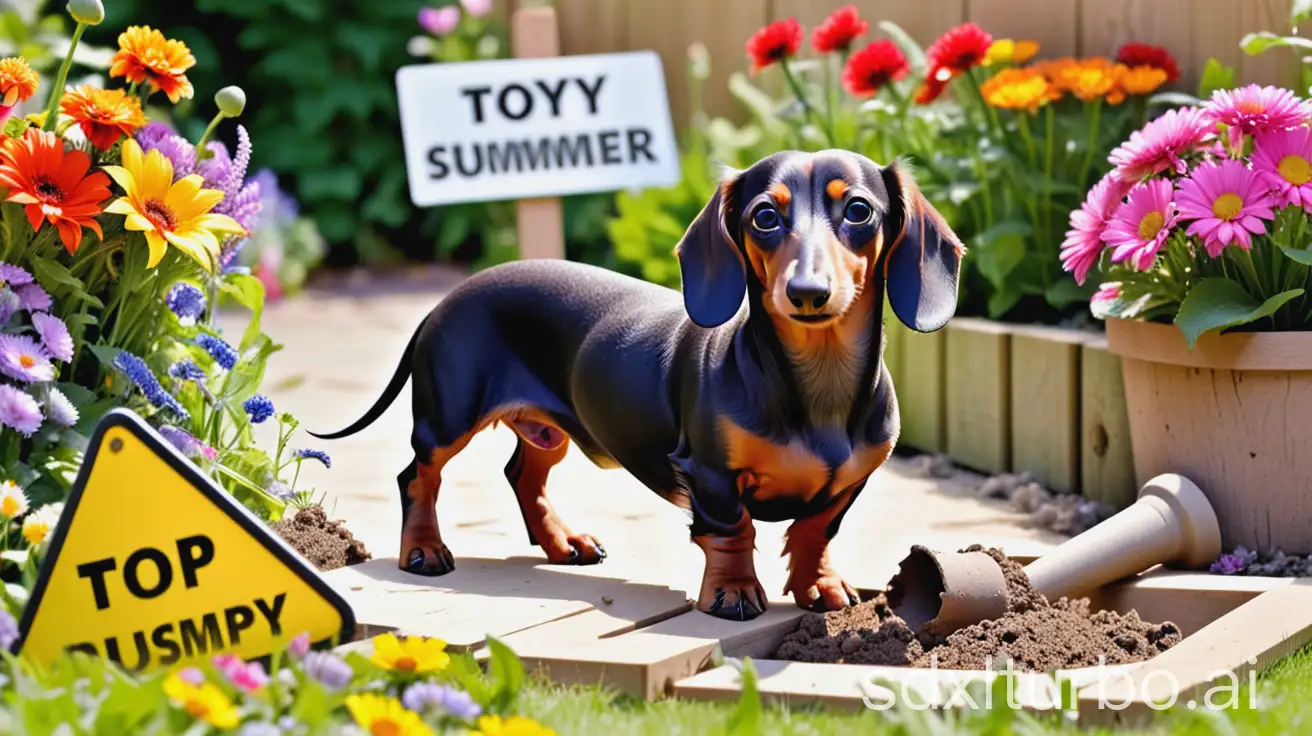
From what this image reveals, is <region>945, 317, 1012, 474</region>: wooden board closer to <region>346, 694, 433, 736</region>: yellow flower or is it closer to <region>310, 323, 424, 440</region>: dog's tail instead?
<region>310, 323, 424, 440</region>: dog's tail

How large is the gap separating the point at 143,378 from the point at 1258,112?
2.31 meters

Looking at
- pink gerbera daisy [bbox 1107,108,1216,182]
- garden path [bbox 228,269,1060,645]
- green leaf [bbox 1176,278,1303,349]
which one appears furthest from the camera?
pink gerbera daisy [bbox 1107,108,1216,182]

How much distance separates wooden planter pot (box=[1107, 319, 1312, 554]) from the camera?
11.5 ft

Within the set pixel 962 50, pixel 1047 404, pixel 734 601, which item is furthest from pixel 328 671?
pixel 962 50

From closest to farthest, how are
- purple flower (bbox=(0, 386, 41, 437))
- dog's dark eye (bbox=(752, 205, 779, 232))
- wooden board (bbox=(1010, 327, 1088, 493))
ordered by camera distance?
1. dog's dark eye (bbox=(752, 205, 779, 232))
2. purple flower (bbox=(0, 386, 41, 437))
3. wooden board (bbox=(1010, 327, 1088, 493))

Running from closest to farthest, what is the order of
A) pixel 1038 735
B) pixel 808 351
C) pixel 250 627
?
pixel 1038 735, pixel 250 627, pixel 808 351

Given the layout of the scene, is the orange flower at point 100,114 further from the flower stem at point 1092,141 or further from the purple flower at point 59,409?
the flower stem at point 1092,141

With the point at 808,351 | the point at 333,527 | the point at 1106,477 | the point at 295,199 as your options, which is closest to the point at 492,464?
the point at 333,527

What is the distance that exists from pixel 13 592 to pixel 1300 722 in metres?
2.02

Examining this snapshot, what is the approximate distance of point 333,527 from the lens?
364 centimetres

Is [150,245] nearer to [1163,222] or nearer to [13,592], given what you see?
[13,592]

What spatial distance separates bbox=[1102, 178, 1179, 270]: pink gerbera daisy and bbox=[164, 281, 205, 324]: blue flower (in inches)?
75.5

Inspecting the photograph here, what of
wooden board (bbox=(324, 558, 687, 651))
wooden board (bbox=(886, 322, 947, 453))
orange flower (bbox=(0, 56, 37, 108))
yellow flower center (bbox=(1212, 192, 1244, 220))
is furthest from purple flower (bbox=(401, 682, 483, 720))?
wooden board (bbox=(886, 322, 947, 453))

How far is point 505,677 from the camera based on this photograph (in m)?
2.49
